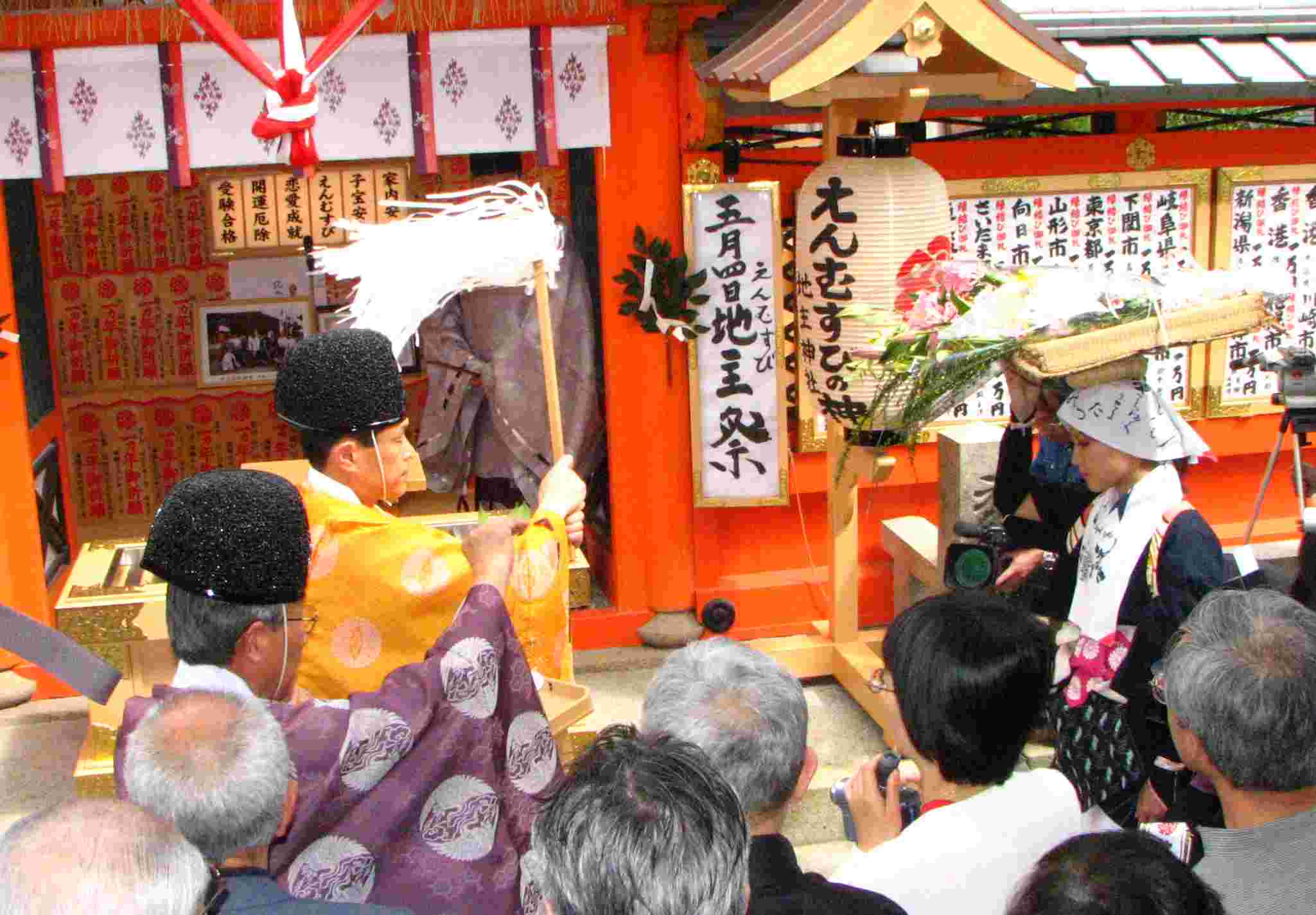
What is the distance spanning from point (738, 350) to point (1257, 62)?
11.0ft

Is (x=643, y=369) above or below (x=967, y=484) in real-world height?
above

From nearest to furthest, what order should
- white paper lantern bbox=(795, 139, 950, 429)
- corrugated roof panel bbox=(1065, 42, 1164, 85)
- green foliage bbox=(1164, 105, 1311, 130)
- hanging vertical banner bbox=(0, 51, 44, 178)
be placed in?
1. white paper lantern bbox=(795, 139, 950, 429)
2. hanging vertical banner bbox=(0, 51, 44, 178)
3. corrugated roof panel bbox=(1065, 42, 1164, 85)
4. green foliage bbox=(1164, 105, 1311, 130)

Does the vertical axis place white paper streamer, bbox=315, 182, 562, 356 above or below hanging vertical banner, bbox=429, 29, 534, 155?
below

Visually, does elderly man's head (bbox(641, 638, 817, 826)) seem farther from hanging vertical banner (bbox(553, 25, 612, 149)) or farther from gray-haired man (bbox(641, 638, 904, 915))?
hanging vertical banner (bbox(553, 25, 612, 149))

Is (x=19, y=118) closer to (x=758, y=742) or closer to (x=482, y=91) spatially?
(x=482, y=91)

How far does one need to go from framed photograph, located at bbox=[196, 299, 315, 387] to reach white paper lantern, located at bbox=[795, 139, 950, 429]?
516 centimetres

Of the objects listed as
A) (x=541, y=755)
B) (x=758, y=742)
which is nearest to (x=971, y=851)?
(x=758, y=742)

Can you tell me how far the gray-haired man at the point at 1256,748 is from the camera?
3029 mm

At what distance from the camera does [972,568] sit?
6.09 m

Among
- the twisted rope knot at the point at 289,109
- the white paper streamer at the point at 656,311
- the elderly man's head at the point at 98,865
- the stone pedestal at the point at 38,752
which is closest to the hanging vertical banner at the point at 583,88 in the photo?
the white paper streamer at the point at 656,311

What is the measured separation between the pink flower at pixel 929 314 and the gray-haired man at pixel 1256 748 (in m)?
2.86

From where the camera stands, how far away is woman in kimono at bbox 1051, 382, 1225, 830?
14.8ft

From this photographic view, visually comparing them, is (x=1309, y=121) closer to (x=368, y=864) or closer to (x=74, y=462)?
(x=368, y=864)

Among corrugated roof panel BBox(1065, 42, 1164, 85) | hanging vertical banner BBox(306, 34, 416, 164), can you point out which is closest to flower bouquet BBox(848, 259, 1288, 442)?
corrugated roof panel BBox(1065, 42, 1164, 85)
